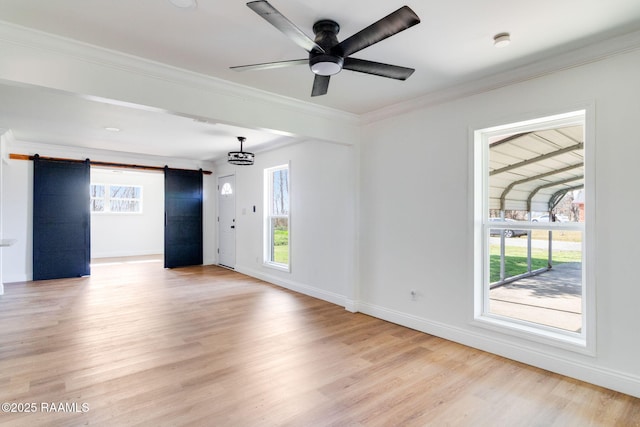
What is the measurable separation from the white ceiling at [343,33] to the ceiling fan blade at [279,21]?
11.2 inches

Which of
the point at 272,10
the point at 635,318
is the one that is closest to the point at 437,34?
the point at 272,10

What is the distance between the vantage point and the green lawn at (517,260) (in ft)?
9.57

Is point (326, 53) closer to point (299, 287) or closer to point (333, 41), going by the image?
point (333, 41)

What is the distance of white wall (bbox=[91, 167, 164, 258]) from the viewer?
890cm

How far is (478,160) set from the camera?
3172 millimetres

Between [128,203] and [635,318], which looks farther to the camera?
[128,203]

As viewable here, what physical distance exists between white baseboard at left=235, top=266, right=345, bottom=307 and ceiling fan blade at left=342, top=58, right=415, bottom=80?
10.2 feet

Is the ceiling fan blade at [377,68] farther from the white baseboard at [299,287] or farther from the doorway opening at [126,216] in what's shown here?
the doorway opening at [126,216]

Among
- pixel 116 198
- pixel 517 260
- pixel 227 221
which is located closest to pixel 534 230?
pixel 517 260

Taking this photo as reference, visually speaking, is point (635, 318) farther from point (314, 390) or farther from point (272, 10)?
point (272, 10)

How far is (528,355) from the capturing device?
2.76 meters

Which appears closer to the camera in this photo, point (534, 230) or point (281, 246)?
point (534, 230)

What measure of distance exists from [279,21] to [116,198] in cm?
948

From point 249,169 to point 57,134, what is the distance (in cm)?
315
